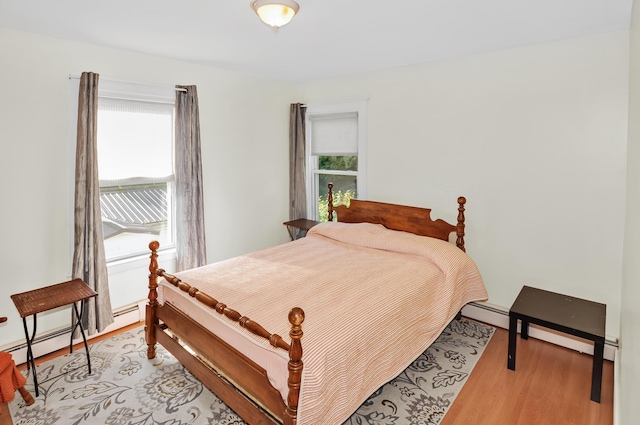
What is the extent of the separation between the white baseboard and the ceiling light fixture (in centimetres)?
307

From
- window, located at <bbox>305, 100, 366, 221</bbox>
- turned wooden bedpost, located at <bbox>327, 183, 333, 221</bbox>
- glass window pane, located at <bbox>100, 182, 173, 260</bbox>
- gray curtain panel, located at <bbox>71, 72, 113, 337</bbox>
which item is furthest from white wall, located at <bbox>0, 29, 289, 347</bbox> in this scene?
turned wooden bedpost, located at <bbox>327, 183, 333, 221</bbox>

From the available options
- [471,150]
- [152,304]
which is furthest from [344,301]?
[471,150]

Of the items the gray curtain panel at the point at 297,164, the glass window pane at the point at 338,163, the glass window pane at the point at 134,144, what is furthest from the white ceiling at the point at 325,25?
the glass window pane at the point at 338,163

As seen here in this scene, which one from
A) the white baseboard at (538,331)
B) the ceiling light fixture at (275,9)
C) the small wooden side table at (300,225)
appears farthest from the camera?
the small wooden side table at (300,225)

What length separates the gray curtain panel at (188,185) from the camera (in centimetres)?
374

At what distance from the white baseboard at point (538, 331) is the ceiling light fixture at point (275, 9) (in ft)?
10.1

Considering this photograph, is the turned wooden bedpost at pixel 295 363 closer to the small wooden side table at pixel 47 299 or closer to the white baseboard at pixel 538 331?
the small wooden side table at pixel 47 299

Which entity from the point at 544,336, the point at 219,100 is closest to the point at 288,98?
the point at 219,100

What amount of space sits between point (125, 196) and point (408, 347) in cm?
294

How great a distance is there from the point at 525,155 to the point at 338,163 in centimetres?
218

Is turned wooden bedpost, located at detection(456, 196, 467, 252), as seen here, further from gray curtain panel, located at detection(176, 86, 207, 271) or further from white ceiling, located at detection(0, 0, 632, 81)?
gray curtain panel, located at detection(176, 86, 207, 271)

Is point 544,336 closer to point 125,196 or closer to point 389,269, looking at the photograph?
point 389,269

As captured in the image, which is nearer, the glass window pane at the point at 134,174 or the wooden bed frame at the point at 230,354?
the wooden bed frame at the point at 230,354

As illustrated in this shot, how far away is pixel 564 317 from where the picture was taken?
265 cm
